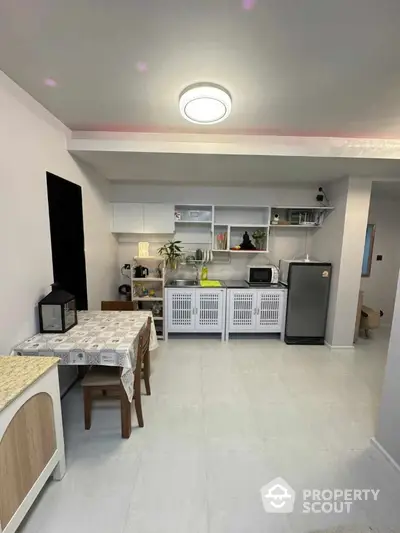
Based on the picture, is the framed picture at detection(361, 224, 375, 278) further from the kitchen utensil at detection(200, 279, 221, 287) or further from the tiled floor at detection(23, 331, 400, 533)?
the kitchen utensil at detection(200, 279, 221, 287)

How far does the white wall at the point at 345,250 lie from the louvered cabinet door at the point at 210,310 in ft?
5.03

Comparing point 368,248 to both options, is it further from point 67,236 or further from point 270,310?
point 67,236

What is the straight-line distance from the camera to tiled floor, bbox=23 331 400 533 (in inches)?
54.0

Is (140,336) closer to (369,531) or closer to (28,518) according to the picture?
(28,518)

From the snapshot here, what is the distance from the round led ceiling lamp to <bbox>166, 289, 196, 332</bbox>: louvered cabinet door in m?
2.25

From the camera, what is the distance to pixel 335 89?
5.52ft

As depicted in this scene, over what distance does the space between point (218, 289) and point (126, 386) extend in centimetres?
204

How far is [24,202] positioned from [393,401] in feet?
9.75

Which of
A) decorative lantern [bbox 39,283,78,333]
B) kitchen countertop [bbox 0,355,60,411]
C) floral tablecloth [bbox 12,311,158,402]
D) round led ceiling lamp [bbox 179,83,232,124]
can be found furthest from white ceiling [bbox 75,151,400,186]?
kitchen countertop [bbox 0,355,60,411]

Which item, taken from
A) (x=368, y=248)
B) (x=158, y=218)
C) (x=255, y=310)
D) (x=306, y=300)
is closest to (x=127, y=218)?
(x=158, y=218)

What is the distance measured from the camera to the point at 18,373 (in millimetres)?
1319

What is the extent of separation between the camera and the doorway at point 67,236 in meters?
2.25

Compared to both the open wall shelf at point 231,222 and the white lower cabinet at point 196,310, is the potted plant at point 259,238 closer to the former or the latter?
the open wall shelf at point 231,222

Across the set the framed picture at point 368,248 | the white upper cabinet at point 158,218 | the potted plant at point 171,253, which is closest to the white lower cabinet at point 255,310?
the potted plant at point 171,253
